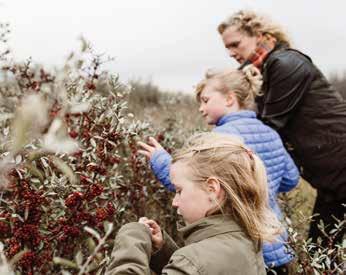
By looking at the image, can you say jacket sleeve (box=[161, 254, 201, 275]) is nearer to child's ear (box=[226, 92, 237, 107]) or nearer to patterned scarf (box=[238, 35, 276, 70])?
child's ear (box=[226, 92, 237, 107])

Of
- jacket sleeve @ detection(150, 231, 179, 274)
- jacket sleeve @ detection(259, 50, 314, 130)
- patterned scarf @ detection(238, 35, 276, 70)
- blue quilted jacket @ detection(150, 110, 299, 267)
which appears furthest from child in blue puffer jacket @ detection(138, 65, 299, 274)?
jacket sleeve @ detection(150, 231, 179, 274)

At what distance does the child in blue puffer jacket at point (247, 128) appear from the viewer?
316 centimetres

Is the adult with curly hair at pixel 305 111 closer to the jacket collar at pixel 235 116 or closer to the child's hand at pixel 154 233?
the jacket collar at pixel 235 116

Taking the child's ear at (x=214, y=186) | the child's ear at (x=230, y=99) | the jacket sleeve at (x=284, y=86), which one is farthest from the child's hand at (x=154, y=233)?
the jacket sleeve at (x=284, y=86)

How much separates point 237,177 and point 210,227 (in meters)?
0.24

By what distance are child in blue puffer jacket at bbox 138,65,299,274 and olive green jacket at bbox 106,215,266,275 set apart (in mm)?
815

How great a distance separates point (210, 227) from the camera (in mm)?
2166

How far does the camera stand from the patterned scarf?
13.1ft

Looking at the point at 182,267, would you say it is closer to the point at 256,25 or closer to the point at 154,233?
the point at 154,233

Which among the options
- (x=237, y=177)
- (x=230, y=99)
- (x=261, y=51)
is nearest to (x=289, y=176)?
(x=230, y=99)

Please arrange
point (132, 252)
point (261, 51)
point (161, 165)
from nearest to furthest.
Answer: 1. point (132, 252)
2. point (161, 165)
3. point (261, 51)

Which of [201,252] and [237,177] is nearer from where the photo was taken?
[201,252]

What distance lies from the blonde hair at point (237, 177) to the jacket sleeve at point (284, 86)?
137cm

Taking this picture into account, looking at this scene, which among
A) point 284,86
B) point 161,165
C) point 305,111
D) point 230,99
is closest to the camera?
point 161,165
